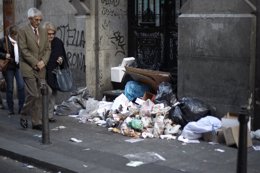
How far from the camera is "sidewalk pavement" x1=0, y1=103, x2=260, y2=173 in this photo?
21.4ft

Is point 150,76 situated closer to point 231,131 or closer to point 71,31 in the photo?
point 71,31

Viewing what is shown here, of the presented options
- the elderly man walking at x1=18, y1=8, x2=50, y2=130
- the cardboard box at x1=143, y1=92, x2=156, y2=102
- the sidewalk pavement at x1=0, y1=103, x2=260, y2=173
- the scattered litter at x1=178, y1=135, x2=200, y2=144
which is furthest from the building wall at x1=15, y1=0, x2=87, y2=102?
the scattered litter at x1=178, y1=135, x2=200, y2=144

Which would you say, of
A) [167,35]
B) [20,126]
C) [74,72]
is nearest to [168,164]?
[20,126]

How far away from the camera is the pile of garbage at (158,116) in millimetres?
8109

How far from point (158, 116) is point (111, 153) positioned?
63.3 inches

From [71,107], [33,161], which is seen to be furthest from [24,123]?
[33,161]

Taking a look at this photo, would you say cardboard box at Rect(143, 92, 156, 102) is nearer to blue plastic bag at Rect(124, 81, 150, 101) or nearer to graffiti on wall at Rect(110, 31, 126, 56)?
blue plastic bag at Rect(124, 81, 150, 101)

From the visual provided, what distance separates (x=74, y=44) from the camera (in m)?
11.2

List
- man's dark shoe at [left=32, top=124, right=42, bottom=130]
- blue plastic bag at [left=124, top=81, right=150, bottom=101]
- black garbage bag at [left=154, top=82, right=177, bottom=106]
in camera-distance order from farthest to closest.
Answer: blue plastic bag at [left=124, top=81, right=150, bottom=101] < black garbage bag at [left=154, top=82, right=177, bottom=106] < man's dark shoe at [left=32, top=124, right=42, bottom=130]

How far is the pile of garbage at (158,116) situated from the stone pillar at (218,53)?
0.30 meters

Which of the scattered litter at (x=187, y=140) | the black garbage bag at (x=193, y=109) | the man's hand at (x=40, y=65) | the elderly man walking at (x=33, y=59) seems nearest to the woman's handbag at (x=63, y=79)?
the elderly man walking at (x=33, y=59)

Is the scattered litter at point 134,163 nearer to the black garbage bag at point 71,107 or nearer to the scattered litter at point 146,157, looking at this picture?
the scattered litter at point 146,157

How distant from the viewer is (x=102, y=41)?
10977 millimetres

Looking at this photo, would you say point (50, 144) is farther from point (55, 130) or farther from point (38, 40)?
point (38, 40)
